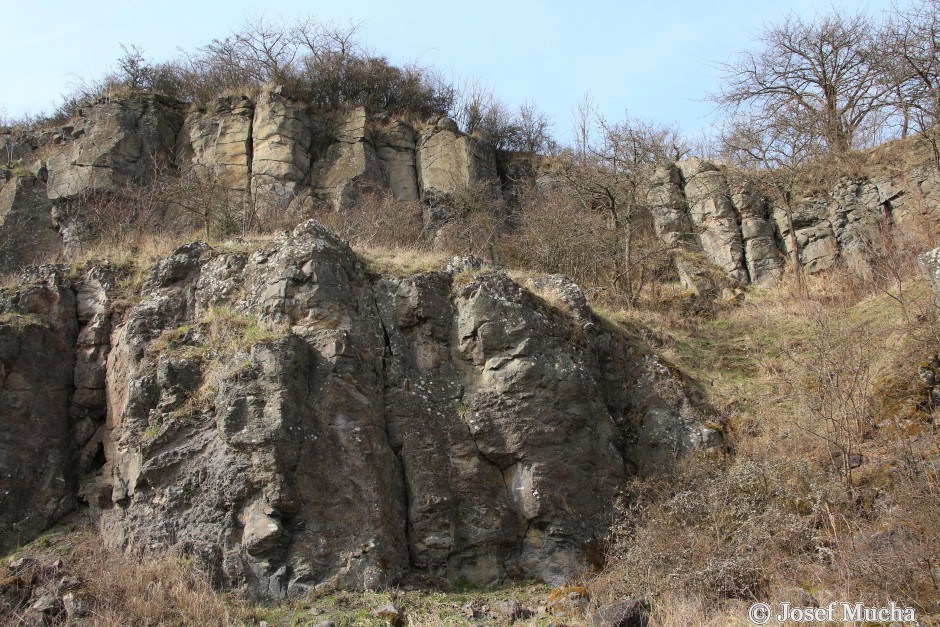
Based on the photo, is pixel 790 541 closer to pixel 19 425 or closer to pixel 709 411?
pixel 709 411

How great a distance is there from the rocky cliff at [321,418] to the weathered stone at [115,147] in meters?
9.80

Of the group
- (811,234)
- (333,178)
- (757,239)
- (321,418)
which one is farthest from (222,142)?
(811,234)

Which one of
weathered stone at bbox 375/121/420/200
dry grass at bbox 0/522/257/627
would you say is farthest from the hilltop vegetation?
weathered stone at bbox 375/121/420/200

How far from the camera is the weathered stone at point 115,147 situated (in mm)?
22078

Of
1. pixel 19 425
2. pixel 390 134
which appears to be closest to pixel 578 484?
pixel 19 425

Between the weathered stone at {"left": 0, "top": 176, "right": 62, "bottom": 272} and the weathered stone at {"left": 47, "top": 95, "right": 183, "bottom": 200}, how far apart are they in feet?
1.82

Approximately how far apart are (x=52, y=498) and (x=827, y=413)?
12377 mm

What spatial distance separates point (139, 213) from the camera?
829 inches

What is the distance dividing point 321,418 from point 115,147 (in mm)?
16260

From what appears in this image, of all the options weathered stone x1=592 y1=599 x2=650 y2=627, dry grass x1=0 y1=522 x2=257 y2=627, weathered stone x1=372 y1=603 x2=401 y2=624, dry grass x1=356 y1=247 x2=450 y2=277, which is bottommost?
weathered stone x1=592 y1=599 x2=650 y2=627

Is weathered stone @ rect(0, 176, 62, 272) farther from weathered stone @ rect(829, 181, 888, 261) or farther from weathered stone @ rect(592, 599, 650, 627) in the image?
weathered stone @ rect(829, 181, 888, 261)

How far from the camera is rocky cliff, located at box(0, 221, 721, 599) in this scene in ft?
33.8

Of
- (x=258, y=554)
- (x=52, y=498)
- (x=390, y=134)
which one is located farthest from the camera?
(x=390, y=134)

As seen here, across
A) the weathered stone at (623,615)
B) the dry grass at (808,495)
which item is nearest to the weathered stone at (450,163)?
the dry grass at (808,495)
